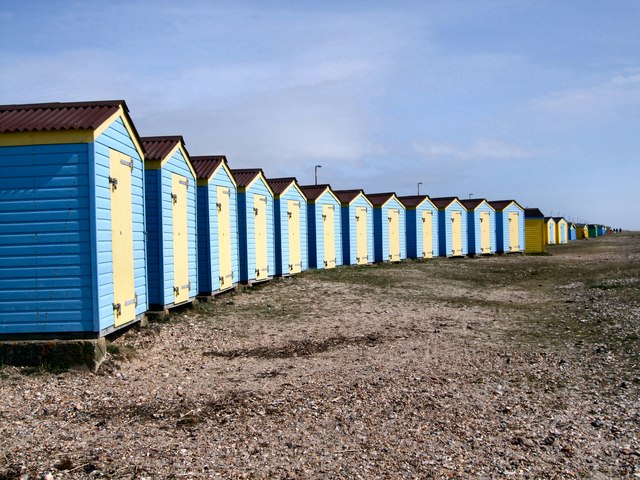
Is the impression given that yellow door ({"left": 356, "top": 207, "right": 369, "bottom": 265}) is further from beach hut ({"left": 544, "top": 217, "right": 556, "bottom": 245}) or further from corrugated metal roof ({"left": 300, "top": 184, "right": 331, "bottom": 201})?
beach hut ({"left": 544, "top": 217, "right": 556, "bottom": 245})

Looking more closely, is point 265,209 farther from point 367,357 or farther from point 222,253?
point 367,357

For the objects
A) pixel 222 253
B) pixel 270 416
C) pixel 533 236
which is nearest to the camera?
pixel 270 416

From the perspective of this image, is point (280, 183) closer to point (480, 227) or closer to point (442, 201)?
point (442, 201)

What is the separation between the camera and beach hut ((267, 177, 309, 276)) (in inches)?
794

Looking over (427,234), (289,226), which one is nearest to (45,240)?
(289,226)

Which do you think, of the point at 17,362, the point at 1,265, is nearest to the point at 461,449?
the point at 17,362

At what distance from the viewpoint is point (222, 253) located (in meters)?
15.6

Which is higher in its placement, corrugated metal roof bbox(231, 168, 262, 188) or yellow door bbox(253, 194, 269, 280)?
corrugated metal roof bbox(231, 168, 262, 188)

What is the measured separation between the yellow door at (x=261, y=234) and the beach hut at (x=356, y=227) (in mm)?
7513

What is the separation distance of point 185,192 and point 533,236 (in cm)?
3405

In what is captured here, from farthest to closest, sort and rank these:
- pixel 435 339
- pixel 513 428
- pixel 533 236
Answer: pixel 533 236, pixel 435 339, pixel 513 428

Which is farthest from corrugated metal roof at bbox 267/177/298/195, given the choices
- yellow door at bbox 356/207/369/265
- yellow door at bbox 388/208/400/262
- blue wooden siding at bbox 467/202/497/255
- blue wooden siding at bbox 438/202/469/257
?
blue wooden siding at bbox 467/202/497/255

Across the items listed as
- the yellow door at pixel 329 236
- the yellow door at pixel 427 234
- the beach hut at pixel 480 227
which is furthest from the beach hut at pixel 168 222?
the beach hut at pixel 480 227

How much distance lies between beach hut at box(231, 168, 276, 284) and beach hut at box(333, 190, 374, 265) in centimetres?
703
